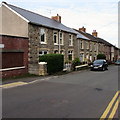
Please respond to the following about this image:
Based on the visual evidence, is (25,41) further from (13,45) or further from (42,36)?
→ (42,36)

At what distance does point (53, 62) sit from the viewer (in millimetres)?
16516

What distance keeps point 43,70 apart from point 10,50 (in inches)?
147

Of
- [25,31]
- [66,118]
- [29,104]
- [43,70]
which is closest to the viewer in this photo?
[66,118]

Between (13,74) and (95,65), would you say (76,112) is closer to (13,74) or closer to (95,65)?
(13,74)

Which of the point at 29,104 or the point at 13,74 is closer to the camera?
the point at 29,104

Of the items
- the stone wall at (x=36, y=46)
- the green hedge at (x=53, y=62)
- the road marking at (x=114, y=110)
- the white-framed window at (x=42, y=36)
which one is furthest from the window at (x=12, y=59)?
the road marking at (x=114, y=110)

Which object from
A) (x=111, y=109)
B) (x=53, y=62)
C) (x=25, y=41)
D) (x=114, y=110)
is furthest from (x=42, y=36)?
(x=114, y=110)

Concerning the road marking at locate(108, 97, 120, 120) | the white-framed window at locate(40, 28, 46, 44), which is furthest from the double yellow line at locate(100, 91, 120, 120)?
the white-framed window at locate(40, 28, 46, 44)

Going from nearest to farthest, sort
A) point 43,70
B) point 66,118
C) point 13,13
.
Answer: point 66,118, point 43,70, point 13,13

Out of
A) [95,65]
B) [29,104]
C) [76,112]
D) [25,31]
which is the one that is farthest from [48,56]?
[76,112]

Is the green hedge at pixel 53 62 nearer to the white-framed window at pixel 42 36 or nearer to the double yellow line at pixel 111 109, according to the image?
the white-framed window at pixel 42 36

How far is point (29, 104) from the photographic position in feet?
20.6

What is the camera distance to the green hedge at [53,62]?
52.5ft

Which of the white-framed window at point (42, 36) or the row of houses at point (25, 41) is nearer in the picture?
the row of houses at point (25, 41)
